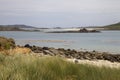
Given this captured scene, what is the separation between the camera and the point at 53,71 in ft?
23.1

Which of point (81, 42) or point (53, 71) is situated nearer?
point (53, 71)

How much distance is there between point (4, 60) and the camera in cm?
824

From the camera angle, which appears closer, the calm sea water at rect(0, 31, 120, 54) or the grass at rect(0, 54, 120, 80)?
the grass at rect(0, 54, 120, 80)

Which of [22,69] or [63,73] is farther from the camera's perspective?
[63,73]

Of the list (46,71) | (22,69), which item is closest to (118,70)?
(46,71)

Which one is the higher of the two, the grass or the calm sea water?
the grass

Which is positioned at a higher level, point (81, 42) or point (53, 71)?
point (53, 71)

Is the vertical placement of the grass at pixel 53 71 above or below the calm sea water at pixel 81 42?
above

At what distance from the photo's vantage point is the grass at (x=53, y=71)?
6.10 m

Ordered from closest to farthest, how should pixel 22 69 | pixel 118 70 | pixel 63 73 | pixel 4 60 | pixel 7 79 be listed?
pixel 7 79 < pixel 22 69 < pixel 63 73 < pixel 118 70 < pixel 4 60

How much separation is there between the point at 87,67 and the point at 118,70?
0.76 m

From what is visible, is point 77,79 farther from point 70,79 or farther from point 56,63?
point 56,63

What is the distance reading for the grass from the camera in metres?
6.10

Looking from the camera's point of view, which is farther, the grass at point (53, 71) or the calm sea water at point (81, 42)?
the calm sea water at point (81, 42)
